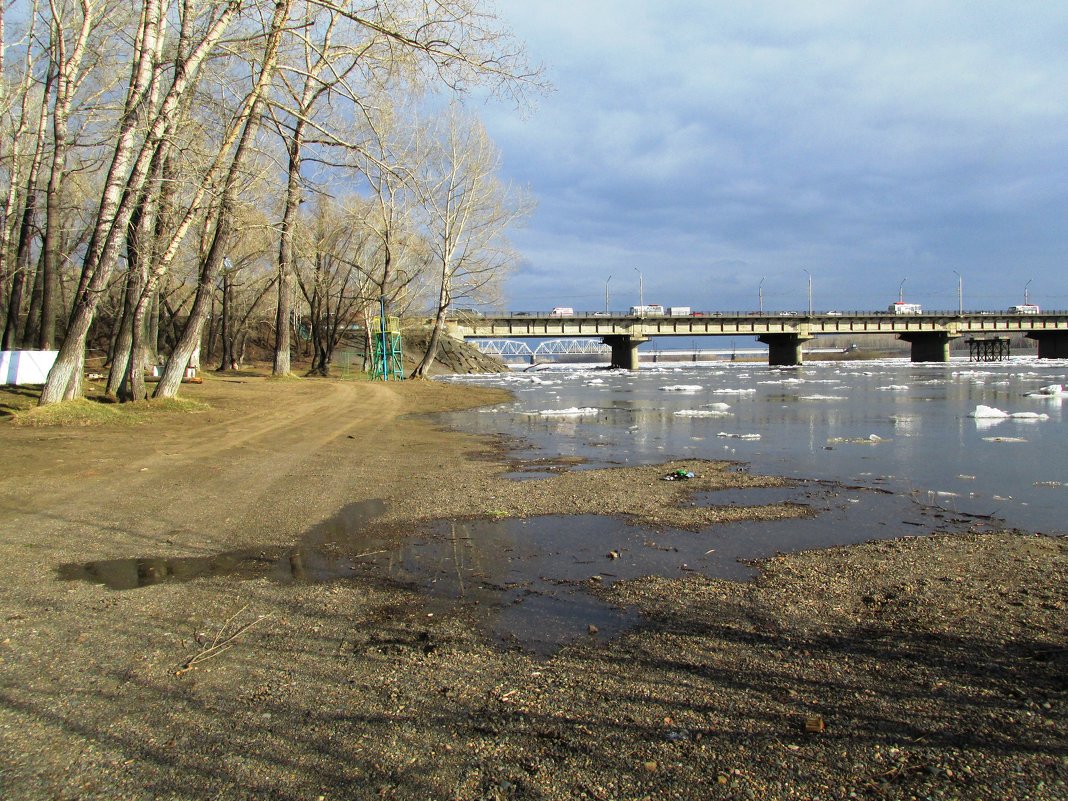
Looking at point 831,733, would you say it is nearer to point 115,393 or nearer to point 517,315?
point 115,393

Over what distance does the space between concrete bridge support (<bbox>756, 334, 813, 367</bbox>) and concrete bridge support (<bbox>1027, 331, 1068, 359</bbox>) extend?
3140cm

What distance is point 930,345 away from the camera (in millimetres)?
87500

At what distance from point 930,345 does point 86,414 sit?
303ft

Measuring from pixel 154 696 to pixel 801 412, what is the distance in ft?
60.0

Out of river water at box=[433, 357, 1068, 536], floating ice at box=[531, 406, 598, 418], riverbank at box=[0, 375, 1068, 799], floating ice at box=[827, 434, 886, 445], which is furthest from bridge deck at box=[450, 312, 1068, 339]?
riverbank at box=[0, 375, 1068, 799]

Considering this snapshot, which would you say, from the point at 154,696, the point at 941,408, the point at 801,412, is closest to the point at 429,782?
the point at 154,696

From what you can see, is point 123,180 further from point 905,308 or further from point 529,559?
point 905,308

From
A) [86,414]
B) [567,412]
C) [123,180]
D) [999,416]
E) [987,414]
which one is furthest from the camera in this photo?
[567,412]

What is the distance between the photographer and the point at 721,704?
303cm

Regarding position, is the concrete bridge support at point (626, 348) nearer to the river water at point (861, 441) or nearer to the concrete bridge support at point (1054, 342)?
the concrete bridge support at point (1054, 342)

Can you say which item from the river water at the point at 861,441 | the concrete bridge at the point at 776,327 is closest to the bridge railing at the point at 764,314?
the concrete bridge at the point at 776,327

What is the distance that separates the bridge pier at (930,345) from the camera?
8531cm

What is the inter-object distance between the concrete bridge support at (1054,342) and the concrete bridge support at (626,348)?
1965 inches

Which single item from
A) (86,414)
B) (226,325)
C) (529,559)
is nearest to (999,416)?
(529,559)
